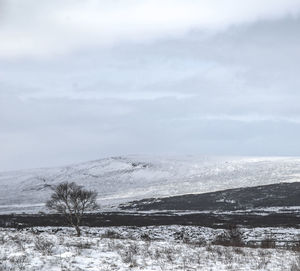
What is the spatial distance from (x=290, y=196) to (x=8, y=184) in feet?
335

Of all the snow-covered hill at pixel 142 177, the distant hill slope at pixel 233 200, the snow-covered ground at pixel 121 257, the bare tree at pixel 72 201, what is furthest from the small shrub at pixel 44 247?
the snow-covered hill at pixel 142 177

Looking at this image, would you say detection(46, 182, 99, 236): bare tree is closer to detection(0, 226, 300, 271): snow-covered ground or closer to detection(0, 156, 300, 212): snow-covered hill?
detection(0, 226, 300, 271): snow-covered ground

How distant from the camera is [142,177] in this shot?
149750 mm

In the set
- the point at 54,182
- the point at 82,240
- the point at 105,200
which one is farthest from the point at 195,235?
the point at 54,182

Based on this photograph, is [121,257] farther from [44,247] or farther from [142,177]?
[142,177]

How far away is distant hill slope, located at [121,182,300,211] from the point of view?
301ft

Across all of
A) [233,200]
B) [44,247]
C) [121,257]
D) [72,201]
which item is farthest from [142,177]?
[121,257]

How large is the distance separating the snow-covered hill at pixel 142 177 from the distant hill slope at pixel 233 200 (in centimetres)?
1025

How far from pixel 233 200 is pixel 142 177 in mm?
57670

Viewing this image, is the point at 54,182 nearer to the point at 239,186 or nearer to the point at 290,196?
the point at 239,186

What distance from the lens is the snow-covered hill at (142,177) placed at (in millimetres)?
118562

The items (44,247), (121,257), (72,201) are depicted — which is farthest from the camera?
(72,201)

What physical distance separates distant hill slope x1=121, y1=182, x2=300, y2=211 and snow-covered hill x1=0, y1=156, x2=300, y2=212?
10.3 metres

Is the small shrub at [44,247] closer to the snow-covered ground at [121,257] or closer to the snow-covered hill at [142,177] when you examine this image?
the snow-covered ground at [121,257]
